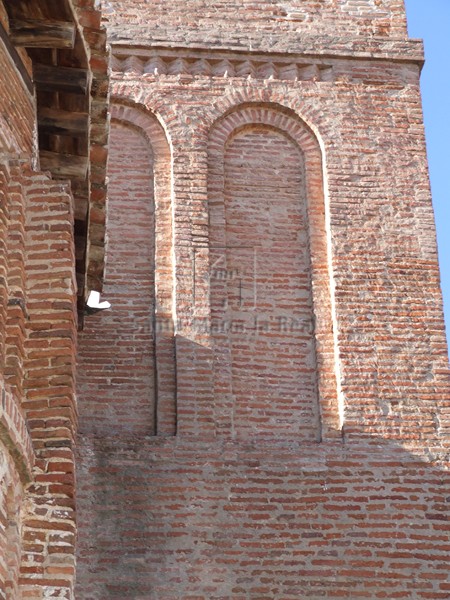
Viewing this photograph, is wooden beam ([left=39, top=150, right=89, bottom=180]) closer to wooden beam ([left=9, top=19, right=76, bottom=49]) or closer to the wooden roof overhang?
the wooden roof overhang

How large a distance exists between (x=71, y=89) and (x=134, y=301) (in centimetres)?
344

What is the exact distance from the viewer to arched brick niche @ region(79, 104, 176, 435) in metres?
11.8

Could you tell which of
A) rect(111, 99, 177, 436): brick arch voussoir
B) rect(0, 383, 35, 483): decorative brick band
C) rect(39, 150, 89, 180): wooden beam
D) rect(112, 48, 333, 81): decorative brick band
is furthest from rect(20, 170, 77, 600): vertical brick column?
rect(112, 48, 333, 81): decorative brick band

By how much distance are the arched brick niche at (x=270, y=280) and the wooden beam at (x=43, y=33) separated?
13.0 feet

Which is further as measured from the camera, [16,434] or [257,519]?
[257,519]

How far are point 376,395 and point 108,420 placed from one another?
2.21m

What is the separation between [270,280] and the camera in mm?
12680

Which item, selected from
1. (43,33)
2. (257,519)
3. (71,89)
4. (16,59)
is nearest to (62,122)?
(71,89)

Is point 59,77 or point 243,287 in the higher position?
point 59,77

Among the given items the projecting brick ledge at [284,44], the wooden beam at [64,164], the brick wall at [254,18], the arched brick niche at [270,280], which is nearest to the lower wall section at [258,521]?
the arched brick niche at [270,280]

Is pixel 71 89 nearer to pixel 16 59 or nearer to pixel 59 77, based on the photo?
pixel 59 77

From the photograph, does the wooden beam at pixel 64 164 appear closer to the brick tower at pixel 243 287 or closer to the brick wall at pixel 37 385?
the brick tower at pixel 243 287

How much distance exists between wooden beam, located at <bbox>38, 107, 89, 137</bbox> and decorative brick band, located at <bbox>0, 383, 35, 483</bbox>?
2489 millimetres

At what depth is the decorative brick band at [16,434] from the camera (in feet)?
23.8
